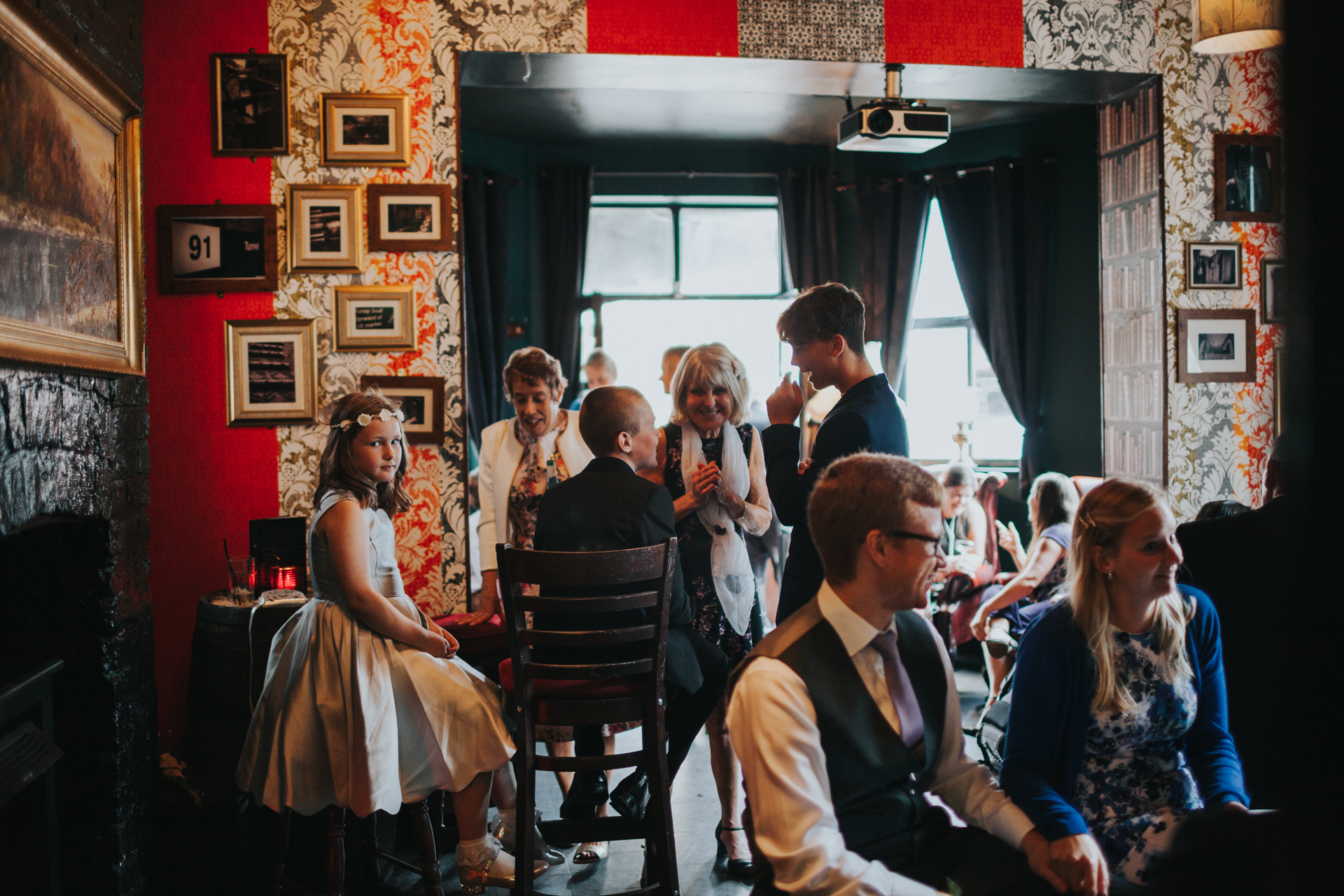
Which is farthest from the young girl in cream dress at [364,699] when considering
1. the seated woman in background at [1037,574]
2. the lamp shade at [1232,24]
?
the lamp shade at [1232,24]

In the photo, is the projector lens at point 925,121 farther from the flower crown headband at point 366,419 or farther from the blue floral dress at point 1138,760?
the blue floral dress at point 1138,760

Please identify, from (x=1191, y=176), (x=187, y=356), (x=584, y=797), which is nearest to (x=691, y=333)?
(x=1191, y=176)

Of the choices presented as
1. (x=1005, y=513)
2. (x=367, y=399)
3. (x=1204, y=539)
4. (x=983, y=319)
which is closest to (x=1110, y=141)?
(x=983, y=319)

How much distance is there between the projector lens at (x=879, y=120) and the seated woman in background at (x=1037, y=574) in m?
1.62

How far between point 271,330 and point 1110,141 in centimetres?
392

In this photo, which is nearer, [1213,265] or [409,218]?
[409,218]

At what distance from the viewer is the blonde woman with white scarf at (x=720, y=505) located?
2.66 metres

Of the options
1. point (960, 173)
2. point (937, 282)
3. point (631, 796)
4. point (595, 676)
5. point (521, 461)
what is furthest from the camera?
point (937, 282)

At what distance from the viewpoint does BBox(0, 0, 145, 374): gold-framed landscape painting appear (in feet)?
5.82

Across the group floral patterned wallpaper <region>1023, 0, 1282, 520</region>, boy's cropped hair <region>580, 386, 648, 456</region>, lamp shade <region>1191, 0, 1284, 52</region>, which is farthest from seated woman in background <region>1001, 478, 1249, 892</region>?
floral patterned wallpaper <region>1023, 0, 1282, 520</region>

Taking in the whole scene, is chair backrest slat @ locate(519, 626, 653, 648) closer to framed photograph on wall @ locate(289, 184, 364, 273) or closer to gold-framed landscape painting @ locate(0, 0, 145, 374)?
gold-framed landscape painting @ locate(0, 0, 145, 374)

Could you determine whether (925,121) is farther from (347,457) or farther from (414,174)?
(347,457)

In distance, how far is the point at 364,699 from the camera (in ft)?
7.34

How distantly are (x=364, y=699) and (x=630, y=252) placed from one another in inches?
202
